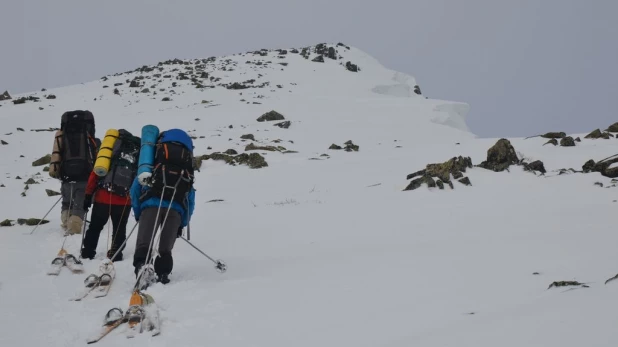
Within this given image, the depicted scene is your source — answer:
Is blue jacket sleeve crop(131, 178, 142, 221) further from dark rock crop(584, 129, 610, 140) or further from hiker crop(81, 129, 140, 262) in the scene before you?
dark rock crop(584, 129, 610, 140)

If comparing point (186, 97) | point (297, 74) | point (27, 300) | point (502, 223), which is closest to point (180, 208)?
point (27, 300)

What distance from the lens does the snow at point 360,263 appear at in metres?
2.97

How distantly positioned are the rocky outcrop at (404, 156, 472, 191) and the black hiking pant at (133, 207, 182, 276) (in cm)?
654

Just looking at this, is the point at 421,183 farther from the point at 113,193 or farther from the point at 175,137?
the point at 113,193

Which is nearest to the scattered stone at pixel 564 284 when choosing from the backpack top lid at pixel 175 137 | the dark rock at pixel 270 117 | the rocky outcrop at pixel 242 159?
the backpack top lid at pixel 175 137

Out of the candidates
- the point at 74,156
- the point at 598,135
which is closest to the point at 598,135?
the point at 598,135

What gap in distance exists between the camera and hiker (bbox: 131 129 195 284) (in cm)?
469

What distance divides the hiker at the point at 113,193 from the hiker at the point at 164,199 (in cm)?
140

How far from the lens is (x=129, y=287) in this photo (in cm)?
470

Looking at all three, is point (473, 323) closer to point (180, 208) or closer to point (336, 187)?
point (180, 208)

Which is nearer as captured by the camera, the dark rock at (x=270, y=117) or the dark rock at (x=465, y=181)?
the dark rock at (x=465, y=181)

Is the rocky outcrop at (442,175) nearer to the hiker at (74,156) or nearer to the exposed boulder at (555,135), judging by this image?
the exposed boulder at (555,135)

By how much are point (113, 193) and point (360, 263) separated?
3841mm

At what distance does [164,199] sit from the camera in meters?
4.86
